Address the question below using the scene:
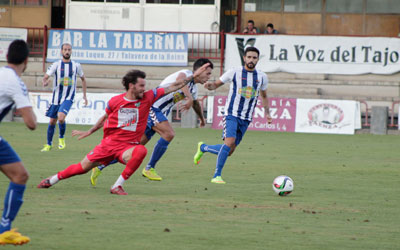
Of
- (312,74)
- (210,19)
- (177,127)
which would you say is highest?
(210,19)

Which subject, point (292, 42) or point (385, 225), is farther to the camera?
point (292, 42)

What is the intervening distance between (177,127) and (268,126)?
310 centimetres

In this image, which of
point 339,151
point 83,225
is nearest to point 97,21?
point 339,151

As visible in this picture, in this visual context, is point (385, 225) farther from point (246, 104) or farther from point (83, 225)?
point (246, 104)

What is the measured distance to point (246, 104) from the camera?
1205 centimetres

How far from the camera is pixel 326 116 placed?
2445cm

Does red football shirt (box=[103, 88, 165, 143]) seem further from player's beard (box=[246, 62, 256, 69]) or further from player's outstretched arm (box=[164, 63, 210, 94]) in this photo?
player's beard (box=[246, 62, 256, 69])

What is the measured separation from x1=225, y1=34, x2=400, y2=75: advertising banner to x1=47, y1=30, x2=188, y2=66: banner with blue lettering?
1.96m

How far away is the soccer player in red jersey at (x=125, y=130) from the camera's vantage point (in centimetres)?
957

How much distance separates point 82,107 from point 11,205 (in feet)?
61.6

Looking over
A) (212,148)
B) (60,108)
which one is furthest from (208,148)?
(60,108)

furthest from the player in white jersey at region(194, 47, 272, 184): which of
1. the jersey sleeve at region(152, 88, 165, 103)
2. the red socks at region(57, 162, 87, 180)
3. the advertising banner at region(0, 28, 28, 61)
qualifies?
the advertising banner at region(0, 28, 28, 61)

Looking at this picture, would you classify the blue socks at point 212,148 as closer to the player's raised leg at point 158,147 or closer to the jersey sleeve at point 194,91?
the jersey sleeve at point 194,91

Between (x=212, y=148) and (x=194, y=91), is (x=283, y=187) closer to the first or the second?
(x=194, y=91)
